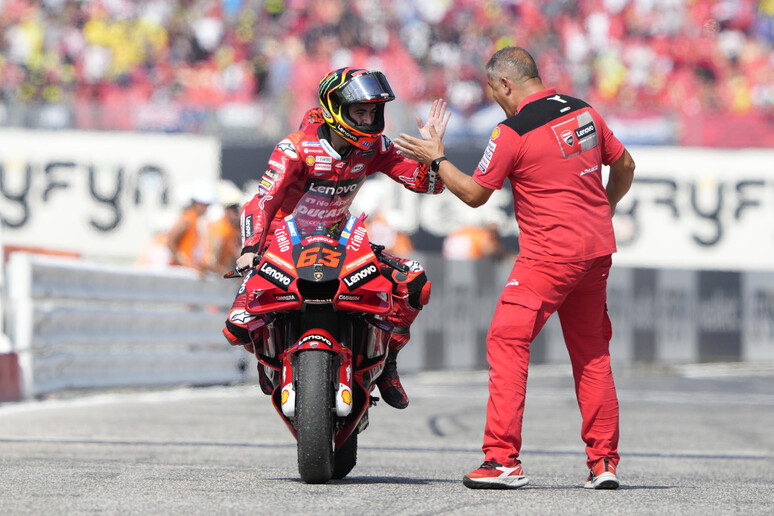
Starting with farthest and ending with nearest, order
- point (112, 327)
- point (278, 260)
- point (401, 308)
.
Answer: point (112, 327), point (401, 308), point (278, 260)

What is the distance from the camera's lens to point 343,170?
6.68m

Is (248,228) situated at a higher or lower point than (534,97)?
lower

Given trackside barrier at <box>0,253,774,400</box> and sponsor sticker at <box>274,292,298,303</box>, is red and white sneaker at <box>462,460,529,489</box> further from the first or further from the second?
trackside barrier at <box>0,253,774,400</box>

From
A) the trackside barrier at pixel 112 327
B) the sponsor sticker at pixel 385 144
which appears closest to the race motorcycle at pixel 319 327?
the sponsor sticker at pixel 385 144

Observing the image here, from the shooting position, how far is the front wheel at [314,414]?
565cm

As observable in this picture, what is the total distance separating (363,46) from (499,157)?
1602 centimetres

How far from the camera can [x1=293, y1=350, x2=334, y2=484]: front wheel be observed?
565cm

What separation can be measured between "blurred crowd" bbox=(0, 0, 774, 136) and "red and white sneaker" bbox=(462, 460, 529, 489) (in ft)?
48.9

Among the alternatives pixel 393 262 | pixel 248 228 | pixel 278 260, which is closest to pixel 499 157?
pixel 393 262

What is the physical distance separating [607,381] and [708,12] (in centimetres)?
1725

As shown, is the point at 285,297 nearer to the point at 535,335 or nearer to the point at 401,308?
the point at 401,308

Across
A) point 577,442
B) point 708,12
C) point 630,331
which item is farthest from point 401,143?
point 708,12

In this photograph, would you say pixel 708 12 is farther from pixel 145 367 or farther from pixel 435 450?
pixel 435 450

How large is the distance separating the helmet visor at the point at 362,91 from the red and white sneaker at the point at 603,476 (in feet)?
6.13
